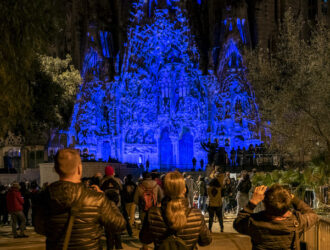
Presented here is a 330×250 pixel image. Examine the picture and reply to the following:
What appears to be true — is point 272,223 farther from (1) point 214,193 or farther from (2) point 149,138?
(2) point 149,138

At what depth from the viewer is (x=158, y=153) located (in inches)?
1703

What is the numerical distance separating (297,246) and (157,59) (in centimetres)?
Result: 3929

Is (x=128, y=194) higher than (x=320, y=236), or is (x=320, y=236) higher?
(x=128, y=194)

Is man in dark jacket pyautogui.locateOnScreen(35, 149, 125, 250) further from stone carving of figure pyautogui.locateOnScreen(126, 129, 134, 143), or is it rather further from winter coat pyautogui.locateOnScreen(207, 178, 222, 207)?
stone carving of figure pyautogui.locateOnScreen(126, 129, 134, 143)

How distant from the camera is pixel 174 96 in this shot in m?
42.9

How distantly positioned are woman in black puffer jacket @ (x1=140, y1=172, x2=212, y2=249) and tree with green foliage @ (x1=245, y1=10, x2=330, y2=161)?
456 inches

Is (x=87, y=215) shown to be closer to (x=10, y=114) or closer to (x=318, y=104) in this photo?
(x=10, y=114)

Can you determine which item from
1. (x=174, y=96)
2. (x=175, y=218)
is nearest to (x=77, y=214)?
(x=175, y=218)

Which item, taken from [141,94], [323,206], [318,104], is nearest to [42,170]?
[318,104]

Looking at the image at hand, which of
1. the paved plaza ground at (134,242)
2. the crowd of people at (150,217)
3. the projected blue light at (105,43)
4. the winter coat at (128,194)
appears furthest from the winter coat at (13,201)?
the projected blue light at (105,43)

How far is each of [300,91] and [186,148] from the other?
26345 millimetres

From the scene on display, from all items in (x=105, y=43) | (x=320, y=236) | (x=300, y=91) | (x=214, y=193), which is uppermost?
(x=105, y=43)

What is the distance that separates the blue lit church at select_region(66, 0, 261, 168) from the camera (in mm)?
42406

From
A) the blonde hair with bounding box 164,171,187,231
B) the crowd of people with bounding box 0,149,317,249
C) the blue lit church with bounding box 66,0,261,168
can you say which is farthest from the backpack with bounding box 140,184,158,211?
the blue lit church with bounding box 66,0,261,168
